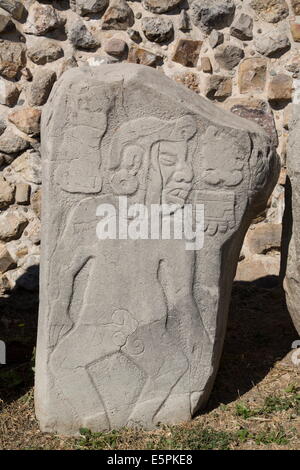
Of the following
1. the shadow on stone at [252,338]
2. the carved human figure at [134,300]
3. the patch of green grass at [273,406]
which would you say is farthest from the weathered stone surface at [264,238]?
the carved human figure at [134,300]

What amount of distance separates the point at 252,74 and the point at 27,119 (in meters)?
1.48

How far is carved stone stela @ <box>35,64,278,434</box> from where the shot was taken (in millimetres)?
2594

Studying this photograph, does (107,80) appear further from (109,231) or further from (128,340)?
(128,340)

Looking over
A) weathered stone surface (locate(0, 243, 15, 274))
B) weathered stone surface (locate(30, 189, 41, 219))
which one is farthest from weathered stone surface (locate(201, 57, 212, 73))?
weathered stone surface (locate(0, 243, 15, 274))

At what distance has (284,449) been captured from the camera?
2.54 meters

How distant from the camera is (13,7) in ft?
13.4

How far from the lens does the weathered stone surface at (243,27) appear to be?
423 centimetres

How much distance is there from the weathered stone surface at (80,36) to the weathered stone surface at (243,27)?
2.98ft

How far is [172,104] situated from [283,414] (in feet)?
4.57

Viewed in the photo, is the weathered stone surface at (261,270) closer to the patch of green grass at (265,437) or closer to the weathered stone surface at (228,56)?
the weathered stone surface at (228,56)

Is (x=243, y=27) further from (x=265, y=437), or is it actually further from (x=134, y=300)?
(x=265, y=437)

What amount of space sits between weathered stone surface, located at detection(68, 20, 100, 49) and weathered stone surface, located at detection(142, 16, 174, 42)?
1.11ft

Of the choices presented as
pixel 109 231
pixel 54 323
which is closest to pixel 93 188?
pixel 109 231

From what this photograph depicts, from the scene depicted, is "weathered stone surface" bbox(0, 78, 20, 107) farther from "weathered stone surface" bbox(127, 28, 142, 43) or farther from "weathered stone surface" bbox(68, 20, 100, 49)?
"weathered stone surface" bbox(127, 28, 142, 43)
